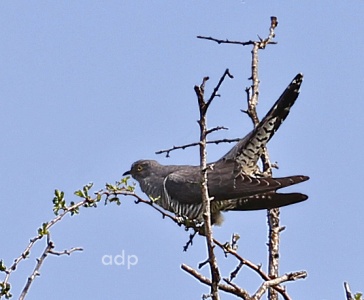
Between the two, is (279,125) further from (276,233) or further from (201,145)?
(201,145)

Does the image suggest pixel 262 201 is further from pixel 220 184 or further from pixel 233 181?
pixel 220 184

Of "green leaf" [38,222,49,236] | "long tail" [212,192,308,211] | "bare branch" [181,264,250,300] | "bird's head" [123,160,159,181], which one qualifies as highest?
"bird's head" [123,160,159,181]

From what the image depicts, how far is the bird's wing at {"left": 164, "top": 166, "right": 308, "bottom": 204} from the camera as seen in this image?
5340 millimetres

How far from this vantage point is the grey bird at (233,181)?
5.37 m

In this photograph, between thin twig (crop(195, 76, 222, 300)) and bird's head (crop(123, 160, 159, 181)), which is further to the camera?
bird's head (crop(123, 160, 159, 181))

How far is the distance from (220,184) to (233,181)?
130mm

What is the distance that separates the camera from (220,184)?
5.94 meters

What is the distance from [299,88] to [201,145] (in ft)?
8.43

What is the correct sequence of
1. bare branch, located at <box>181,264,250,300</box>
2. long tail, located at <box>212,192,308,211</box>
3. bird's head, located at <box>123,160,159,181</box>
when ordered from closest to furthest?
bare branch, located at <box>181,264,250,300</box>
long tail, located at <box>212,192,308,211</box>
bird's head, located at <box>123,160,159,181</box>

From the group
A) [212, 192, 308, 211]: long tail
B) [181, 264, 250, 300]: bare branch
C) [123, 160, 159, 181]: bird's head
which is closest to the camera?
[181, 264, 250, 300]: bare branch

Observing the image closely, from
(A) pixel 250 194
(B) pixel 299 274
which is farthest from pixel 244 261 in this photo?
(A) pixel 250 194

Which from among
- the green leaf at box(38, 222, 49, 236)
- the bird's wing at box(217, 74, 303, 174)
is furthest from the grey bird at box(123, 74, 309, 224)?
the green leaf at box(38, 222, 49, 236)

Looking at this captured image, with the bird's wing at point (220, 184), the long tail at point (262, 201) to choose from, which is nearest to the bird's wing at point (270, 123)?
the bird's wing at point (220, 184)

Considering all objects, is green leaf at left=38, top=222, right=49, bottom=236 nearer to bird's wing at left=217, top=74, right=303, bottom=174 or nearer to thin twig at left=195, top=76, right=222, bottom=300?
thin twig at left=195, top=76, right=222, bottom=300
